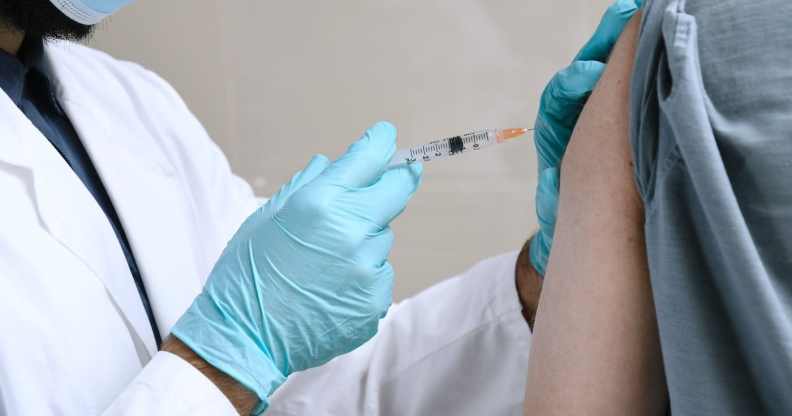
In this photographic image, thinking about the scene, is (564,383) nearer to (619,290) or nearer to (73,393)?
(619,290)

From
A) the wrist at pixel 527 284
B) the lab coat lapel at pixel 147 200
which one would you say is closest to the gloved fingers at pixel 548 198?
the wrist at pixel 527 284

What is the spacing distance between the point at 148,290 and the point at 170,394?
→ 0.88 feet

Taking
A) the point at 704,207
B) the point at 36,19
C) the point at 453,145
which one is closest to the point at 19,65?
the point at 36,19

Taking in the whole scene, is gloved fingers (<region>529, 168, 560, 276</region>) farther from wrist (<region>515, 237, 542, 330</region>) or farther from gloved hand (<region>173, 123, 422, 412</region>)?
gloved hand (<region>173, 123, 422, 412</region>)

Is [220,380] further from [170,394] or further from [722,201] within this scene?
[722,201]

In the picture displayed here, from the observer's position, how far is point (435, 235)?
160 cm

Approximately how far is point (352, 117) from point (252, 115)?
0.24m

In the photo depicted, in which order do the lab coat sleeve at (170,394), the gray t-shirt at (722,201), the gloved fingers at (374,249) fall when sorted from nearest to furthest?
the gray t-shirt at (722,201) < the lab coat sleeve at (170,394) < the gloved fingers at (374,249)

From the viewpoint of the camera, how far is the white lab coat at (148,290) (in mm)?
839

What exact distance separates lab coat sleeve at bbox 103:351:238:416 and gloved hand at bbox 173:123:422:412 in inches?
1.4

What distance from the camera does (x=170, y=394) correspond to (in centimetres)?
81

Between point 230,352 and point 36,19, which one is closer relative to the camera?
point 230,352

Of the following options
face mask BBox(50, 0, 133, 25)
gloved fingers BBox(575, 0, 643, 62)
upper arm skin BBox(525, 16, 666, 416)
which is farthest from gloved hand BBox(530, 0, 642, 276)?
face mask BBox(50, 0, 133, 25)

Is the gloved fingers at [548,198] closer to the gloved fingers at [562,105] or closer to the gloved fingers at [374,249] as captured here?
the gloved fingers at [562,105]
